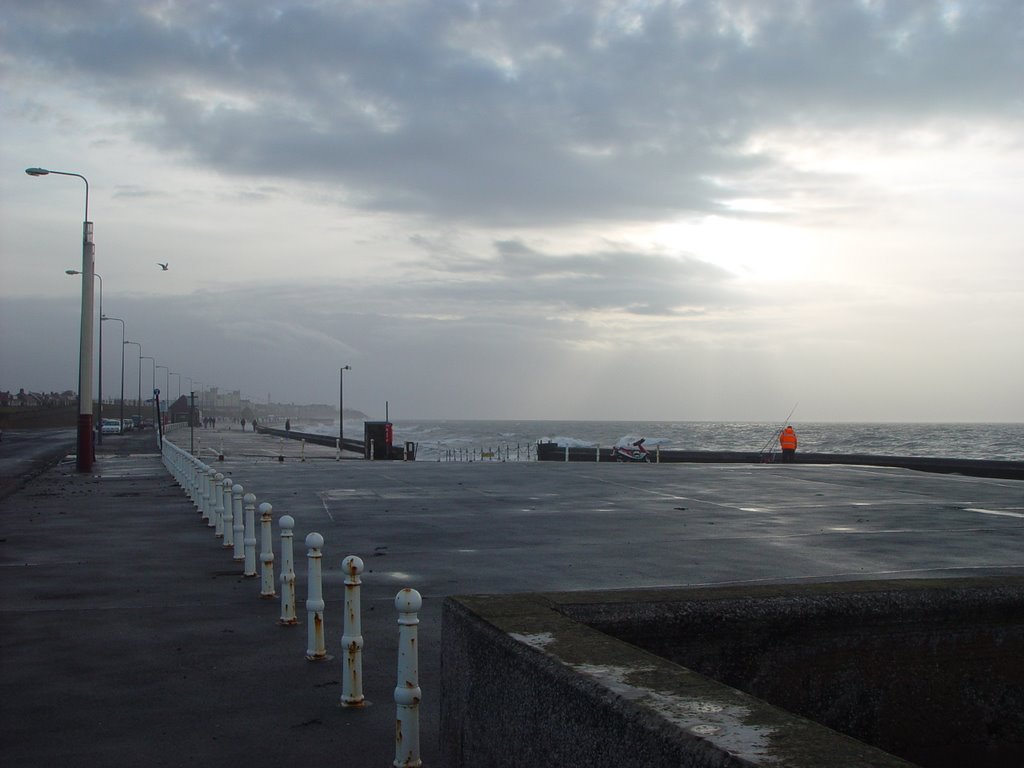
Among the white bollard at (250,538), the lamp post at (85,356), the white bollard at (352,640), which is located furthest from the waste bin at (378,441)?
the white bollard at (352,640)

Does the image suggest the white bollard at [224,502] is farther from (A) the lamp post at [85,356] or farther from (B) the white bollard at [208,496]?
(A) the lamp post at [85,356]

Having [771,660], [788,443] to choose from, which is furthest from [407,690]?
[788,443]

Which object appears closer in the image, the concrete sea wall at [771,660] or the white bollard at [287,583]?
the concrete sea wall at [771,660]

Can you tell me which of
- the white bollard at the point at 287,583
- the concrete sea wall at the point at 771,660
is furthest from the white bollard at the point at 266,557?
the concrete sea wall at the point at 771,660

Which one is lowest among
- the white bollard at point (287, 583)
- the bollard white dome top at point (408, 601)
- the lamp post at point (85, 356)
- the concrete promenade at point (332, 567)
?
the concrete promenade at point (332, 567)

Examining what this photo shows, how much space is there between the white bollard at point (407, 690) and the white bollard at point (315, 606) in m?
2.39

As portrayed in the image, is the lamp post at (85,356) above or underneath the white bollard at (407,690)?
above

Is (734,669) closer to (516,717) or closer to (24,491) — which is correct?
(516,717)

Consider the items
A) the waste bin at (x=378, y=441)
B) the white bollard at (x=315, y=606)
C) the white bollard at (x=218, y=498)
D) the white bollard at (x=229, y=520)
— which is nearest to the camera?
the white bollard at (x=315, y=606)

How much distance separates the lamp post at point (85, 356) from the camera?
29891 mm

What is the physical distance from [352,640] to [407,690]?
138 centimetres

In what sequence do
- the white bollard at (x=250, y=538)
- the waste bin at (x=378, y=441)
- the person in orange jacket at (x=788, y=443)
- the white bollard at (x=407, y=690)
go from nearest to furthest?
the white bollard at (x=407, y=690) < the white bollard at (x=250, y=538) < the person in orange jacket at (x=788, y=443) < the waste bin at (x=378, y=441)

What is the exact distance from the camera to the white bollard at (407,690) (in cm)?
509

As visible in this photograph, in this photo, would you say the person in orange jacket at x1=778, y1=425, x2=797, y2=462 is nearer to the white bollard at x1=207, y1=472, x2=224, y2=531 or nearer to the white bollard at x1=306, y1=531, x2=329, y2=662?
the white bollard at x1=207, y1=472, x2=224, y2=531
